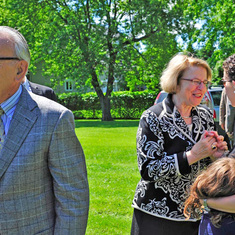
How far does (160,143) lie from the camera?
2.77 m

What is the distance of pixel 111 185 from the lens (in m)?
7.39

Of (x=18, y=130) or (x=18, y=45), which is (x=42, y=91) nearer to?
(x=18, y=45)

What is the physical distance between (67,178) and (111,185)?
18.2ft

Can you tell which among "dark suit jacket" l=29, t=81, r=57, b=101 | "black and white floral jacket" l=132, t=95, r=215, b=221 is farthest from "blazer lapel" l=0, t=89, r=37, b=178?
"dark suit jacket" l=29, t=81, r=57, b=101

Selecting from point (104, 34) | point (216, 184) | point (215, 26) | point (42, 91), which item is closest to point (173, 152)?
point (216, 184)

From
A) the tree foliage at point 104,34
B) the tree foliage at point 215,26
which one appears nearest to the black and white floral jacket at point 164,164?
the tree foliage at point 215,26

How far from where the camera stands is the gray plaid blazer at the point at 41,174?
1866mm

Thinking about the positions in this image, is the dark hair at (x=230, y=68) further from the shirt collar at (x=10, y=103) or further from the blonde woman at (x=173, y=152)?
the shirt collar at (x=10, y=103)

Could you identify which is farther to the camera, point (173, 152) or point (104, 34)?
point (104, 34)

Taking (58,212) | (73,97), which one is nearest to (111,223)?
(58,212)

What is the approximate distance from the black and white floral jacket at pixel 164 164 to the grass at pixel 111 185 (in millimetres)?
2536

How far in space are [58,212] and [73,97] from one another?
106ft

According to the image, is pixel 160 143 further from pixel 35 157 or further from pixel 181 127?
pixel 35 157

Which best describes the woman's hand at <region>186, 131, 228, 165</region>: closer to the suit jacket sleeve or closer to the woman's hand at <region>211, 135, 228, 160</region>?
the woman's hand at <region>211, 135, 228, 160</region>
